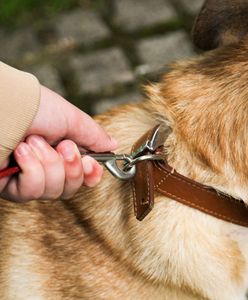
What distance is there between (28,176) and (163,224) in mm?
551

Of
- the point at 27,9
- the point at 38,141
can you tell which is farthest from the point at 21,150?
the point at 27,9

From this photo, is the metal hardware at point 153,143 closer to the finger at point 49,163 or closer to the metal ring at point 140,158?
the metal ring at point 140,158

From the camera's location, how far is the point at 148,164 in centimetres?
208

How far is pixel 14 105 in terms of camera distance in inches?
74.8

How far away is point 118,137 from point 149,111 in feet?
0.49

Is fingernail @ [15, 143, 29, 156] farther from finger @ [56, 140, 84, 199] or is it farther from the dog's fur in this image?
the dog's fur

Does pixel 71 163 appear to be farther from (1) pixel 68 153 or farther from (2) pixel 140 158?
(2) pixel 140 158

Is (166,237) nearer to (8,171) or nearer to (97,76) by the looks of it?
(8,171)

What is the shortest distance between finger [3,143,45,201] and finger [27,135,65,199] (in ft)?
0.06

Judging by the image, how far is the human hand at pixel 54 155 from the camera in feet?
6.24

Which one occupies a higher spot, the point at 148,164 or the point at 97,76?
the point at 148,164

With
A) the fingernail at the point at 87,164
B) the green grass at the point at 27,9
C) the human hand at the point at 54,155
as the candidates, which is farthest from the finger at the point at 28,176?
the green grass at the point at 27,9

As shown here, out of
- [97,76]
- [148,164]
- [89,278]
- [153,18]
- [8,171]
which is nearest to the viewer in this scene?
[8,171]

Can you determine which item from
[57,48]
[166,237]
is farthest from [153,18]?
[166,237]
